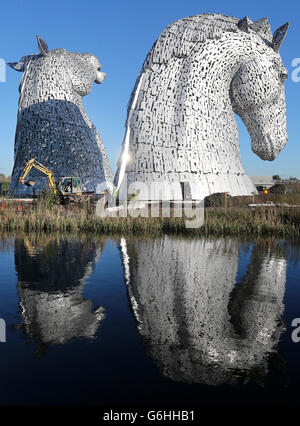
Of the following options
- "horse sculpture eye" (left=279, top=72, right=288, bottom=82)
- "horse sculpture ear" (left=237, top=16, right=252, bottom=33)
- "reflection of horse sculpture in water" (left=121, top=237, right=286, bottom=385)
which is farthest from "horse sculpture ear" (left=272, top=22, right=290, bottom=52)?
"reflection of horse sculpture in water" (left=121, top=237, right=286, bottom=385)

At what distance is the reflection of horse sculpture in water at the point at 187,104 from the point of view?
19.2m

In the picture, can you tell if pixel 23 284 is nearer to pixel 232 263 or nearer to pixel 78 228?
pixel 232 263

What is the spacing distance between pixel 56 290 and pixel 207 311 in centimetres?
235

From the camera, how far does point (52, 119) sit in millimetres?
26688

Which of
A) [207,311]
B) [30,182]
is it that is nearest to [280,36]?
[30,182]

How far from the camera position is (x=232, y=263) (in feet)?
26.2

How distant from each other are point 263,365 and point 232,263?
4488 millimetres

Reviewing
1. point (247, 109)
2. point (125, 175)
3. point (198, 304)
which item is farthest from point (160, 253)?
point (247, 109)

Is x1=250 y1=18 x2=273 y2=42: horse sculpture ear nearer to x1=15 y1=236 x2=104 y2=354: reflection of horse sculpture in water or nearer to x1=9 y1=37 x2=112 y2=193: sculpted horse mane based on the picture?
x1=9 y1=37 x2=112 y2=193: sculpted horse mane

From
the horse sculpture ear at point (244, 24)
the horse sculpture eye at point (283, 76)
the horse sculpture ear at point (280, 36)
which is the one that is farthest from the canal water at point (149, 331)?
the horse sculpture ear at point (280, 36)

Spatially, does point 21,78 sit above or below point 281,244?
above

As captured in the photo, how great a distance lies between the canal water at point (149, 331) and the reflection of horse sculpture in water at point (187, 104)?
450 inches

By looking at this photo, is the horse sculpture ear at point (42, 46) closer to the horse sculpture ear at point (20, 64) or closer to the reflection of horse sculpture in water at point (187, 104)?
the horse sculpture ear at point (20, 64)

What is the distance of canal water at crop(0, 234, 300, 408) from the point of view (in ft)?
10.4
